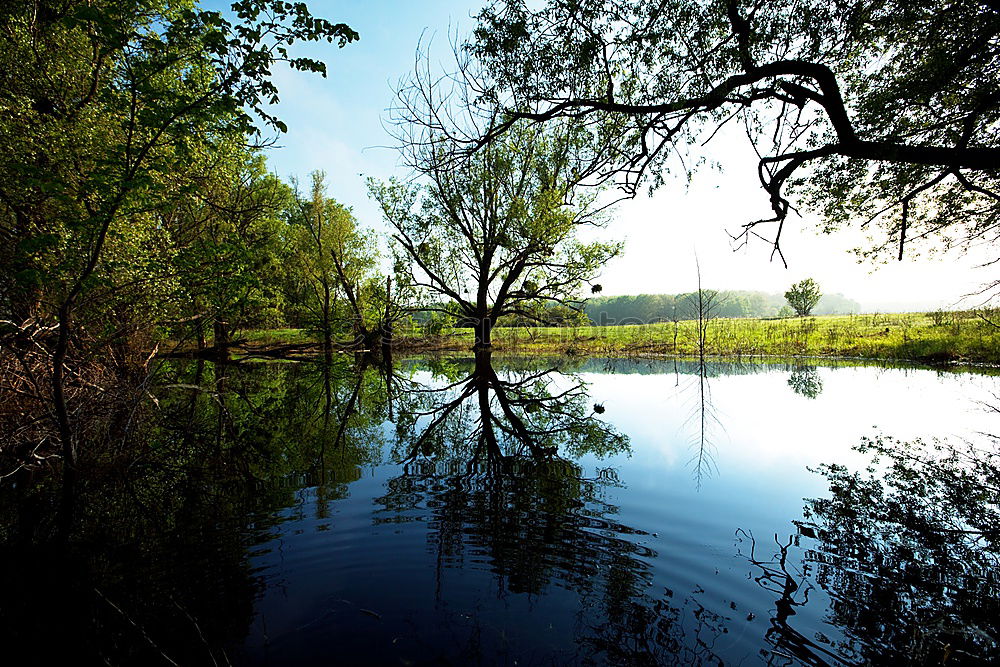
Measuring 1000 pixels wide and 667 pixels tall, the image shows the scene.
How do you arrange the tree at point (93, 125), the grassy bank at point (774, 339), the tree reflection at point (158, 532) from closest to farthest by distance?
the tree reflection at point (158, 532) → the tree at point (93, 125) → the grassy bank at point (774, 339)

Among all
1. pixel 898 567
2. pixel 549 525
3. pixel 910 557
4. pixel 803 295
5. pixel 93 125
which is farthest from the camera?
pixel 803 295

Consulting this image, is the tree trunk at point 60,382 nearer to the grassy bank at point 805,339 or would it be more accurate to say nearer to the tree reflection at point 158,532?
the tree reflection at point 158,532

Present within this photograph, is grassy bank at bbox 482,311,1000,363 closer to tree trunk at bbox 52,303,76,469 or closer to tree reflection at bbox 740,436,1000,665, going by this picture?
tree reflection at bbox 740,436,1000,665

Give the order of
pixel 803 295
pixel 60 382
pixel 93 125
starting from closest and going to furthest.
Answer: pixel 60 382, pixel 93 125, pixel 803 295

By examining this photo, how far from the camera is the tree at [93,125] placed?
4680 mm

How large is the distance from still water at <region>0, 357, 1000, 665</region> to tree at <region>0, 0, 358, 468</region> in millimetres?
2509

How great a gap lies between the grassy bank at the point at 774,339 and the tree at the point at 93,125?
63.5 ft

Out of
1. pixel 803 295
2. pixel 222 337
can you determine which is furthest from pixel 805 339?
pixel 803 295

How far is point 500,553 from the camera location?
356 cm

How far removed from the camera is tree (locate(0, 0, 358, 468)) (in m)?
4.68

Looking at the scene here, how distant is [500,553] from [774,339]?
2914 cm

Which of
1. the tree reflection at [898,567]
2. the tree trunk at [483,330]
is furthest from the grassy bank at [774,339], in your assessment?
the tree reflection at [898,567]

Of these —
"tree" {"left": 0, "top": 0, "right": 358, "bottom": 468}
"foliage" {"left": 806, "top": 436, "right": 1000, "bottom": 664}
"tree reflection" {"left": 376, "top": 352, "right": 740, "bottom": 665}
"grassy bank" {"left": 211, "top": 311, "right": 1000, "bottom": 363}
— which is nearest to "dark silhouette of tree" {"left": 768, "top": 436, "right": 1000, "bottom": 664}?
"foliage" {"left": 806, "top": 436, "right": 1000, "bottom": 664}

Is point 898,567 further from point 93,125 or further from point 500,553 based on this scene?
point 93,125
